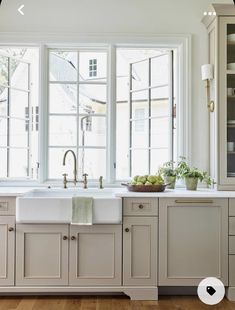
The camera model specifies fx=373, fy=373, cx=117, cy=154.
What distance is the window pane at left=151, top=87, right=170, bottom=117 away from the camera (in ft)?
12.1

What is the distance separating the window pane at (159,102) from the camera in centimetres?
369

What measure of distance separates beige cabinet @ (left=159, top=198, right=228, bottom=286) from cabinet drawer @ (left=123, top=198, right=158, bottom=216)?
0.18ft

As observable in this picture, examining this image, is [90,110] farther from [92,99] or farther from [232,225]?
[232,225]

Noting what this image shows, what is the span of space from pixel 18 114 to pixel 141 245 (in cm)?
179

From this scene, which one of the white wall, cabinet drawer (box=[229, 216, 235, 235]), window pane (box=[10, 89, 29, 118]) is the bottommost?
cabinet drawer (box=[229, 216, 235, 235])

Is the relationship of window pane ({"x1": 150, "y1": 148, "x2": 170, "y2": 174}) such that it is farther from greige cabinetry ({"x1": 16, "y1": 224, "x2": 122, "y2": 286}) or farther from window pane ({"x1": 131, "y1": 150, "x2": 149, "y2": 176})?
greige cabinetry ({"x1": 16, "y1": 224, "x2": 122, "y2": 286})

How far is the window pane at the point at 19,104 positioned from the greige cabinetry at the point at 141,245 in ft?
4.92

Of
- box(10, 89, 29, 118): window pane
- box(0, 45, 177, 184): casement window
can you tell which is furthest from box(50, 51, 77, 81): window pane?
box(10, 89, 29, 118): window pane

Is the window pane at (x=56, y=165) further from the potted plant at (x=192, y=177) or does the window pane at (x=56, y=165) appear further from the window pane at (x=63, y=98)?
the potted plant at (x=192, y=177)

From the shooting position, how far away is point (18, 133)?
3.70 m

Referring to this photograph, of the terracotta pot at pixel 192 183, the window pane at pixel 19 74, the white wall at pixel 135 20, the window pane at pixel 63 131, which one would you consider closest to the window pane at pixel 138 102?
the white wall at pixel 135 20

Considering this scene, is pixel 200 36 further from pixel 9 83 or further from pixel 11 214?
pixel 11 214

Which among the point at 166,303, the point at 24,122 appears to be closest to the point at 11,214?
the point at 24,122

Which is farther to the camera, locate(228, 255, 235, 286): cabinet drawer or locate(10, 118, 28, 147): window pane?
locate(10, 118, 28, 147): window pane
